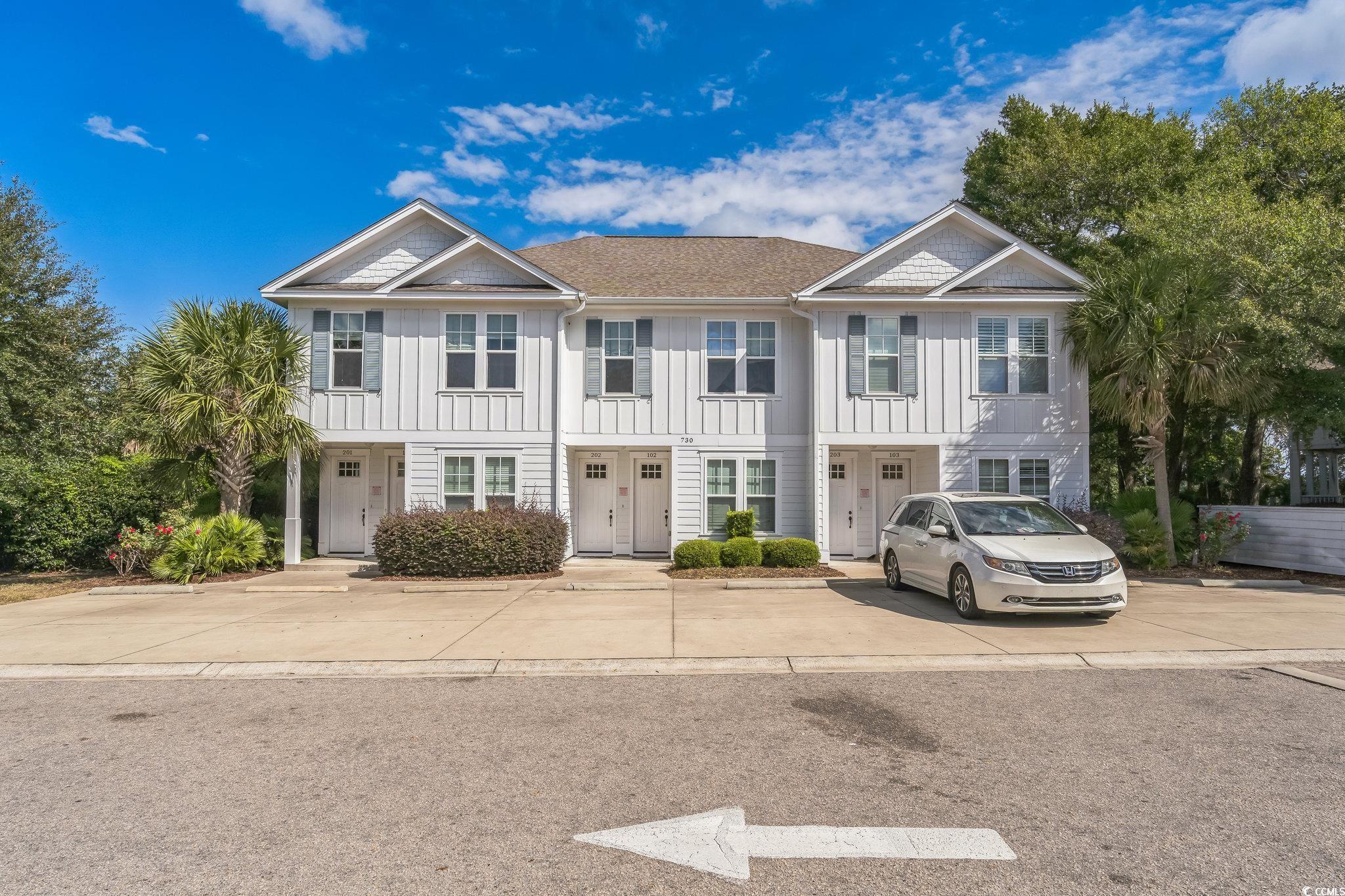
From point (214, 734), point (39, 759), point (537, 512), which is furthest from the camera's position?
point (537, 512)

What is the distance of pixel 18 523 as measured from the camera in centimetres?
1556

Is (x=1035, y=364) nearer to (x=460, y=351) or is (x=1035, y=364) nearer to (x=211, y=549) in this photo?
(x=460, y=351)

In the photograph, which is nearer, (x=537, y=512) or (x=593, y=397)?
(x=537, y=512)

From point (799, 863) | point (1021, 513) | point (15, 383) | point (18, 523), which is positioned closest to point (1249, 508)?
point (1021, 513)

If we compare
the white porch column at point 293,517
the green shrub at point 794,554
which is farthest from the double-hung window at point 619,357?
the white porch column at point 293,517

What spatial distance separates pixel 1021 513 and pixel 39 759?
423 inches

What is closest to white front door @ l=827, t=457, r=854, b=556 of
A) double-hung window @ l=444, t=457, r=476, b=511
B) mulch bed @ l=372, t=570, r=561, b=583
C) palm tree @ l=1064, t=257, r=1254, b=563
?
palm tree @ l=1064, t=257, r=1254, b=563

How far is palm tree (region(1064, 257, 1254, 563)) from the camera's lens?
13.6 m

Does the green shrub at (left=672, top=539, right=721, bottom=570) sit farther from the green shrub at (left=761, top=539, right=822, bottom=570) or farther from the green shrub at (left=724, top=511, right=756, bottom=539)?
the green shrub at (left=761, top=539, right=822, bottom=570)

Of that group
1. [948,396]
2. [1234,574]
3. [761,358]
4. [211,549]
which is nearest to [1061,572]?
[1234,574]

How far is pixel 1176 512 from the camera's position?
14.8 meters

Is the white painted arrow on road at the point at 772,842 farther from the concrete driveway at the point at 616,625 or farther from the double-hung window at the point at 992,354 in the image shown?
the double-hung window at the point at 992,354

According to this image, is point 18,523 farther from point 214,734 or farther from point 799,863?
point 799,863

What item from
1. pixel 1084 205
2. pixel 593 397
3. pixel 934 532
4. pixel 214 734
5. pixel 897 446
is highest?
pixel 1084 205
